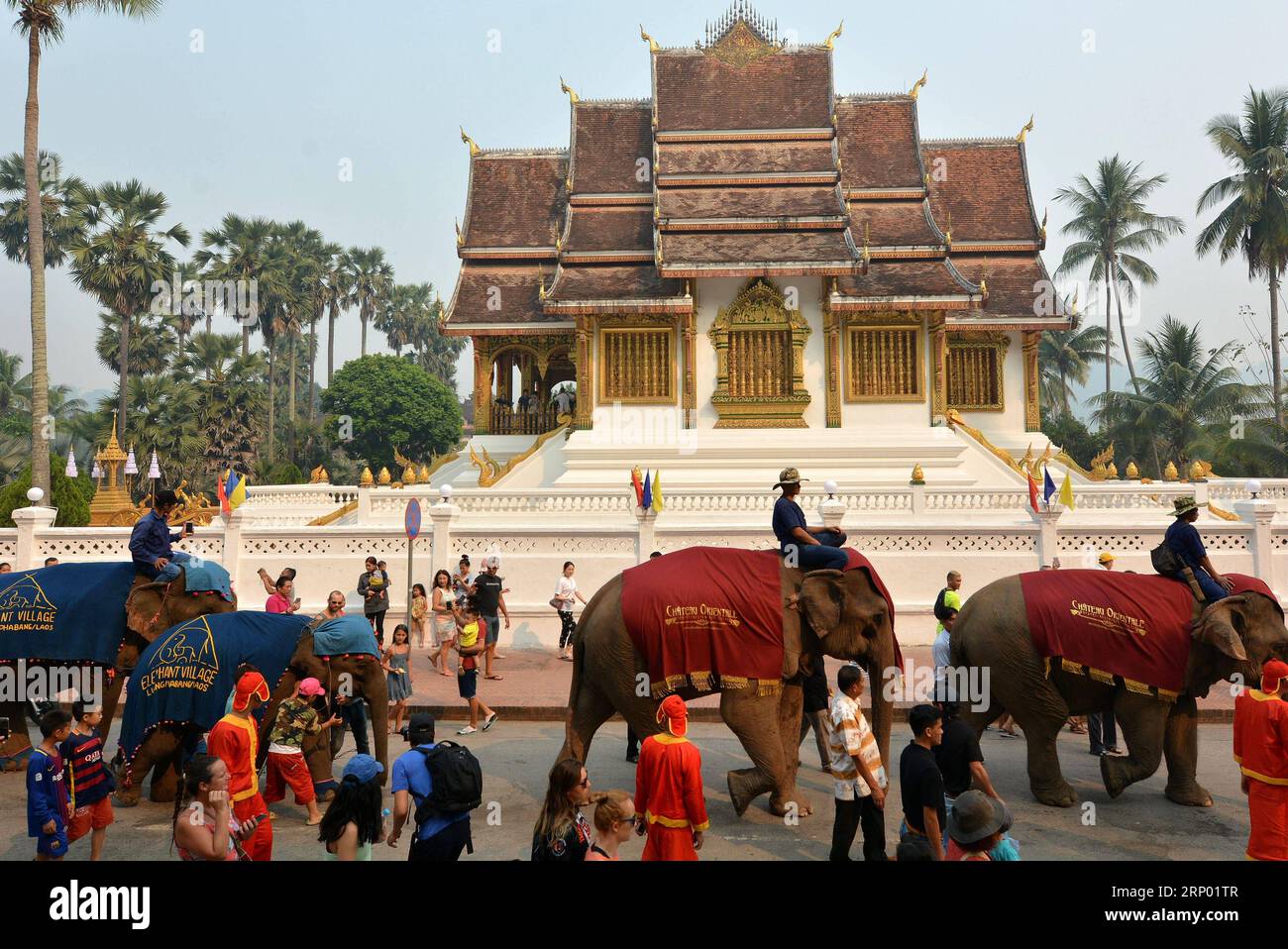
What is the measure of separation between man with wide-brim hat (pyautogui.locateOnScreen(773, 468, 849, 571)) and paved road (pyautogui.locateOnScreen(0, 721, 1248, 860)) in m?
2.00

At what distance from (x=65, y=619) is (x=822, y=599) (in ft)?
22.5

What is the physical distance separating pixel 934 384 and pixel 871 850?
20464 millimetres

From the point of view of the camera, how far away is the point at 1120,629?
771 centimetres

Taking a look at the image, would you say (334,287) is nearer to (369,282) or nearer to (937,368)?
(369,282)

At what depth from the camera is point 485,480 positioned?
2470 cm

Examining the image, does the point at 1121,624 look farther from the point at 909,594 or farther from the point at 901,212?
the point at 901,212

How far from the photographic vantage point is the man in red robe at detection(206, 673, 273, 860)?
19.3 ft

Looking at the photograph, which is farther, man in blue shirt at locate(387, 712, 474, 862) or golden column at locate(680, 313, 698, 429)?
golden column at locate(680, 313, 698, 429)

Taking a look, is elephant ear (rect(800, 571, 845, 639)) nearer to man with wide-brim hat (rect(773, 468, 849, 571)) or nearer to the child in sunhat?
man with wide-brim hat (rect(773, 468, 849, 571))

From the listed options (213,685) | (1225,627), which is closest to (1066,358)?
(1225,627)

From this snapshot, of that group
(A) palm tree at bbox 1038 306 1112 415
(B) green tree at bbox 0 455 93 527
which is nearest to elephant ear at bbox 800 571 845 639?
(B) green tree at bbox 0 455 93 527

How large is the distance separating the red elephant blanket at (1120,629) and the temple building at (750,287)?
1506 centimetres

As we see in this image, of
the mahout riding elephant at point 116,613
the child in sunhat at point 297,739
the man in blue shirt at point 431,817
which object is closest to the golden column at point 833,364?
the mahout riding elephant at point 116,613
